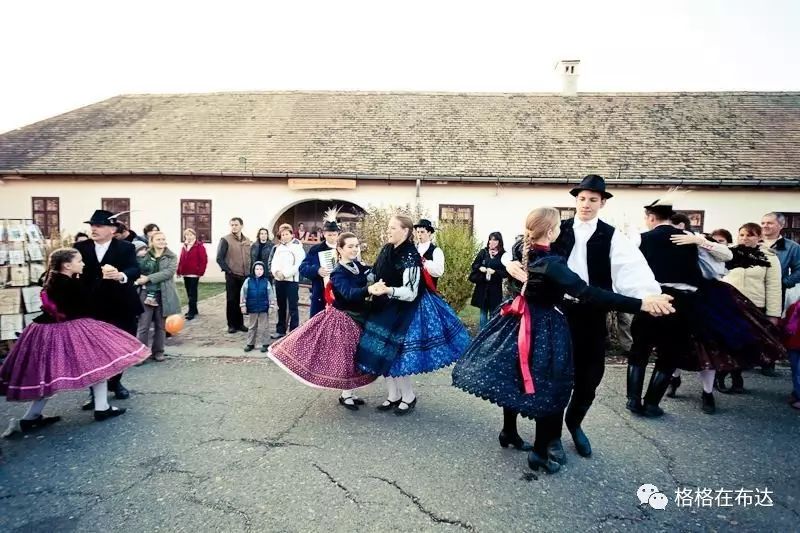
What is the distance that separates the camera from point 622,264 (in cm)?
328

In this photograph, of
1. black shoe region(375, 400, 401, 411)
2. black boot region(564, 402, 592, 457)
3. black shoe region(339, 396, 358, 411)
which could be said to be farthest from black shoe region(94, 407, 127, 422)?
black boot region(564, 402, 592, 457)

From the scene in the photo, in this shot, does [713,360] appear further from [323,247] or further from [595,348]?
[323,247]

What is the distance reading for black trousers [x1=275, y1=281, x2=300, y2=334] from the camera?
7.74 m

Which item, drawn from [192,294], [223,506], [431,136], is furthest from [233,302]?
[431,136]

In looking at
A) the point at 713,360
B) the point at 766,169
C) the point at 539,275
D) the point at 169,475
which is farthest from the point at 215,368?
the point at 766,169

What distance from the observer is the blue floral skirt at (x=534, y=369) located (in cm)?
314

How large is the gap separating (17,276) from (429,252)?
5487 millimetres

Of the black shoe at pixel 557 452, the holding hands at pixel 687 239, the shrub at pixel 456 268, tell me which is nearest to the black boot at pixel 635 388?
the holding hands at pixel 687 239

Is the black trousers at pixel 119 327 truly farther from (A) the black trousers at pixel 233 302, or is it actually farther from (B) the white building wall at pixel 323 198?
(B) the white building wall at pixel 323 198

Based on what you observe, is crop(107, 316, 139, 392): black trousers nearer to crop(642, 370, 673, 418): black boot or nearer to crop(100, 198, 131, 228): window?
crop(642, 370, 673, 418): black boot

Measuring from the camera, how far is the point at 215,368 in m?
6.05

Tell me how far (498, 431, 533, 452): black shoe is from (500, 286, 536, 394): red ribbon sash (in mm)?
817

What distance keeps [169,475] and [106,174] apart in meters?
15.4

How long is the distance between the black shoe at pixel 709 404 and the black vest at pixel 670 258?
1.14 m
